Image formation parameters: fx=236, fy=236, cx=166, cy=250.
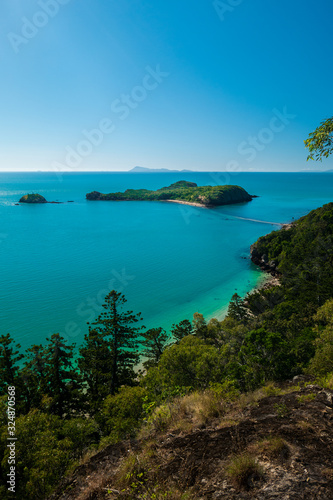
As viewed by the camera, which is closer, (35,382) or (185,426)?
(185,426)

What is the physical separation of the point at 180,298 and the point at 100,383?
2165 centimetres

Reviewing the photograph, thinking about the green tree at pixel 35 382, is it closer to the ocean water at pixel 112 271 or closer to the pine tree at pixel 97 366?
the pine tree at pixel 97 366

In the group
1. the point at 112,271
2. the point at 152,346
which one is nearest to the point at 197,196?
the point at 112,271

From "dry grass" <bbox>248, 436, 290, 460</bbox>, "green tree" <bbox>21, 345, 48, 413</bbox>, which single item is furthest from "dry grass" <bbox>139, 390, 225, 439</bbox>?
"green tree" <bbox>21, 345, 48, 413</bbox>

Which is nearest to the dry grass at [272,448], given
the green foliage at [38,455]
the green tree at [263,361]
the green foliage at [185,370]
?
the green tree at [263,361]

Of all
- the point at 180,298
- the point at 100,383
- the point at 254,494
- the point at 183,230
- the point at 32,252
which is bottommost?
the point at 100,383

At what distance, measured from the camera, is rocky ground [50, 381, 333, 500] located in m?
4.93

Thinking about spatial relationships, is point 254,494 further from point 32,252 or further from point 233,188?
point 233,188

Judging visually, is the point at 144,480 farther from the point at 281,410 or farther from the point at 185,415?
the point at 281,410

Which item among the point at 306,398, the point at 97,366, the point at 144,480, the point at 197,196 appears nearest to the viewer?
the point at 144,480

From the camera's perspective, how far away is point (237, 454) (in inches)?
232

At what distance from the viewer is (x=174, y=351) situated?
63.6 ft

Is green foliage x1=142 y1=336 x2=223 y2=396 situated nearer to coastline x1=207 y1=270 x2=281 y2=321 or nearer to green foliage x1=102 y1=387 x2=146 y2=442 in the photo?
green foliage x1=102 y1=387 x2=146 y2=442

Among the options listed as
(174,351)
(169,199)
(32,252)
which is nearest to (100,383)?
(174,351)
